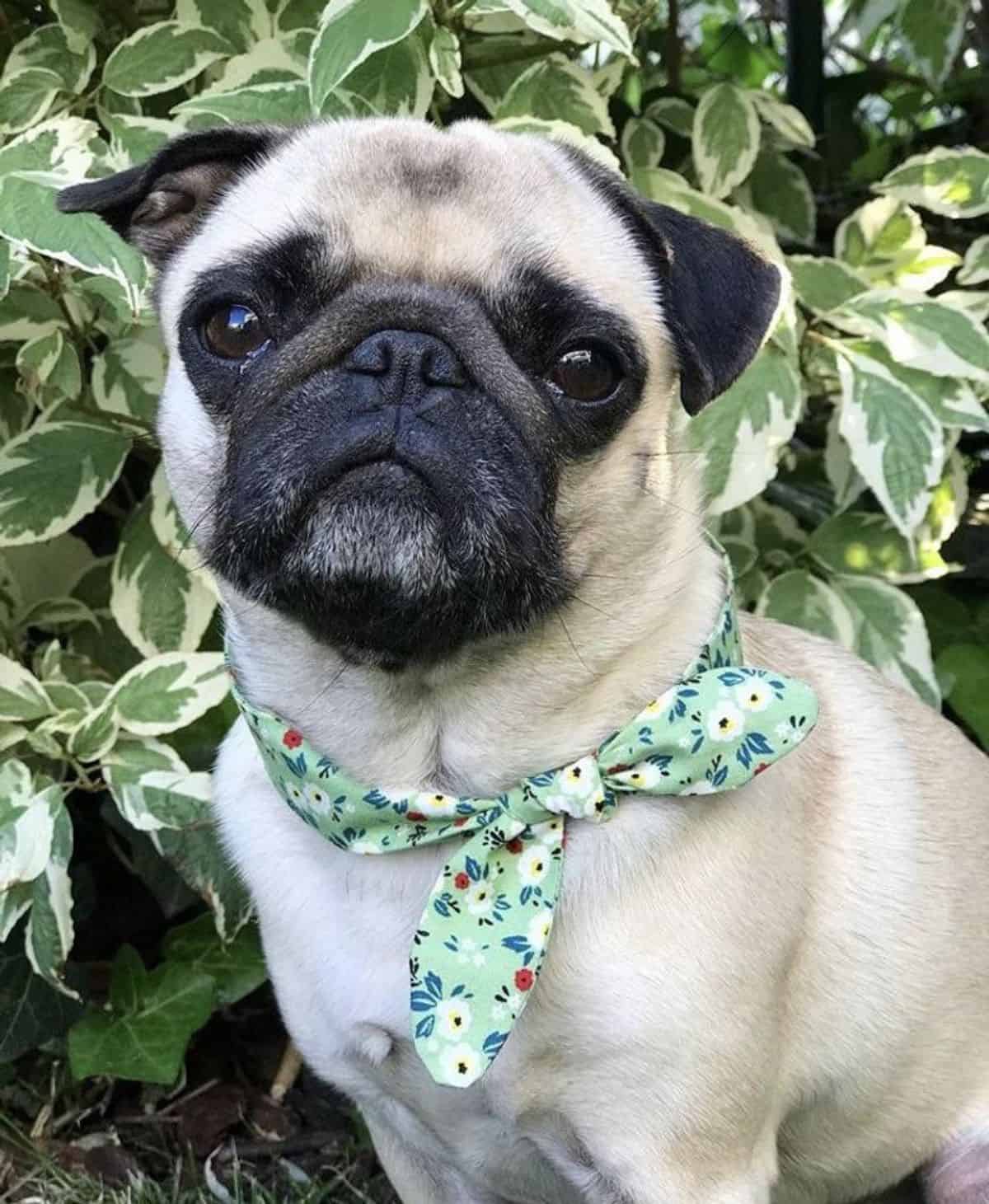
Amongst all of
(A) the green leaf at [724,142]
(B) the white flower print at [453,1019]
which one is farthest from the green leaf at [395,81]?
(B) the white flower print at [453,1019]

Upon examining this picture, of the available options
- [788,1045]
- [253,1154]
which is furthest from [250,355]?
[253,1154]

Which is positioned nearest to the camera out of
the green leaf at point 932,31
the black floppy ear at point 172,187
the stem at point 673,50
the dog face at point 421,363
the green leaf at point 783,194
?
the dog face at point 421,363

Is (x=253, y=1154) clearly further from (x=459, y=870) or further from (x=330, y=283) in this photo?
(x=330, y=283)

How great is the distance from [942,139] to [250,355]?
80.9 inches

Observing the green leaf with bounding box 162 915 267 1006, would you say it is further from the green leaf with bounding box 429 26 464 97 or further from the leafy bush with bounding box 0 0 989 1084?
the green leaf with bounding box 429 26 464 97

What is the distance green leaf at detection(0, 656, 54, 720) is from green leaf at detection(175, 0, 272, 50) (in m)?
0.86

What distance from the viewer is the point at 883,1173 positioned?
5.43 feet

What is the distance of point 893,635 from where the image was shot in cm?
216

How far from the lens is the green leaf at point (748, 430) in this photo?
197 cm

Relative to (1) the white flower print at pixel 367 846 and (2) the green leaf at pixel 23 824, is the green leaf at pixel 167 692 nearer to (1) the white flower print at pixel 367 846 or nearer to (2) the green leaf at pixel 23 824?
(2) the green leaf at pixel 23 824

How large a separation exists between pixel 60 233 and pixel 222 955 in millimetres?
1031

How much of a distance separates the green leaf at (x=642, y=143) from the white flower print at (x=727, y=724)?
1211 mm

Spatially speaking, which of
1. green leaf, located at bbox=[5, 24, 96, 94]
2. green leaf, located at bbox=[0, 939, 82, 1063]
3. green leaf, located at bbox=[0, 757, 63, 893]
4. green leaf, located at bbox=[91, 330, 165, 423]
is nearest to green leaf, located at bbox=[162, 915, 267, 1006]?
green leaf, located at bbox=[0, 939, 82, 1063]

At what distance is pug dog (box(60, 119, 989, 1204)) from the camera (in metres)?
1.27
